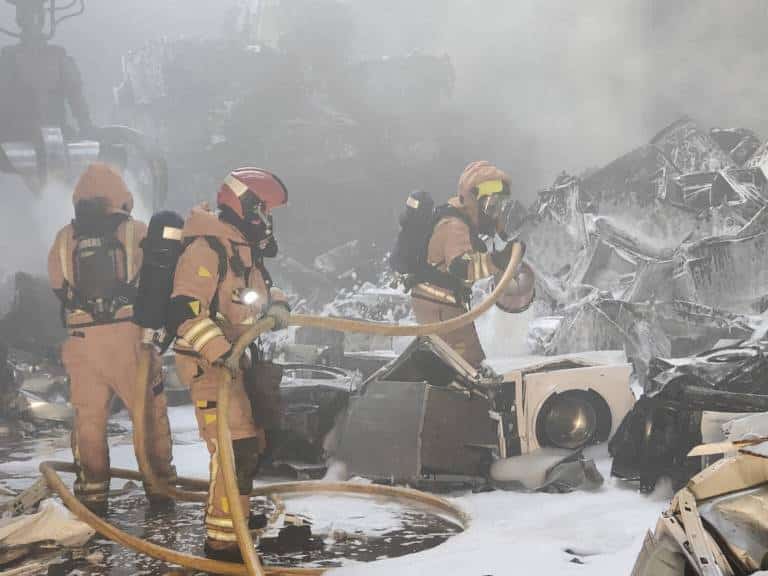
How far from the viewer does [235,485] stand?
2.24m

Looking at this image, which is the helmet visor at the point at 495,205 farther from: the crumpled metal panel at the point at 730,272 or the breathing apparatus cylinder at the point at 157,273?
the breathing apparatus cylinder at the point at 157,273

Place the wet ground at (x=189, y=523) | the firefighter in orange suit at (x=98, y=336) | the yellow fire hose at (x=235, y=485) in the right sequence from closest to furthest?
the yellow fire hose at (x=235, y=485)
the wet ground at (x=189, y=523)
the firefighter in orange suit at (x=98, y=336)

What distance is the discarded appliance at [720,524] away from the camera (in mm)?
1129

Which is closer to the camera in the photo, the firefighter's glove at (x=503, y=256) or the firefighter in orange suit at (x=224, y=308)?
the firefighter in orange suit at (x=224, y=308)

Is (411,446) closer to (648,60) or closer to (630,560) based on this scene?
(630,560)

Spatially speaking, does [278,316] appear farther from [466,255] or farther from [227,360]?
[466,255]

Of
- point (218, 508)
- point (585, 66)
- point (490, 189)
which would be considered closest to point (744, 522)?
point (218, 508)

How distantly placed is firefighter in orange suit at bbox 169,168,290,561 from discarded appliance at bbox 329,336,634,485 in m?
0.77

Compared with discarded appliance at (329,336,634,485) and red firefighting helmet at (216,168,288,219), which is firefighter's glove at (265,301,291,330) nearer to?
red firefighting helmet at (216,168,288,219)

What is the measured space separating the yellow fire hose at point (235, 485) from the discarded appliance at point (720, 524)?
1.23 metres

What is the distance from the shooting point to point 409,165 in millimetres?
3777

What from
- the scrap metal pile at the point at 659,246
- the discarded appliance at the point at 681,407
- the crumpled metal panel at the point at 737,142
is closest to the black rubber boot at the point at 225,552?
the discarded appliance at the point at 681,407

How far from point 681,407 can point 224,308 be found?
1676 millimetres

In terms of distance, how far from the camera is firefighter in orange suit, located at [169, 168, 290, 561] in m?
2.38
